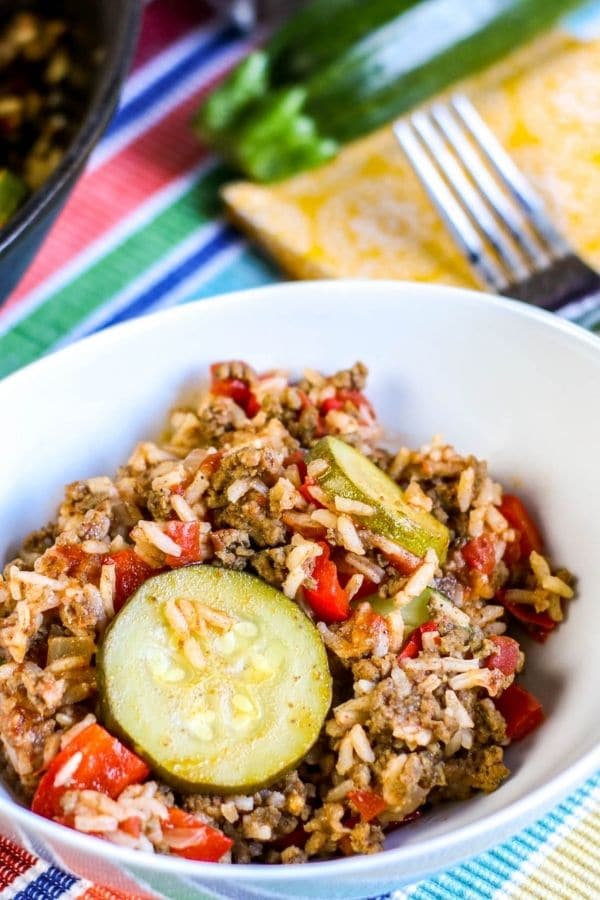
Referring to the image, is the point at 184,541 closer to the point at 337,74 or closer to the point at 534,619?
the point at 534,619

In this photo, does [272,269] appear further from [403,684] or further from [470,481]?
[403,684]

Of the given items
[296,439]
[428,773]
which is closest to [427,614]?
[428,773]

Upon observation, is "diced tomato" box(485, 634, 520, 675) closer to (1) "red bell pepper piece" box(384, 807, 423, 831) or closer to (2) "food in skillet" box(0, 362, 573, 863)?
(2) "food in skillet" box(0, 362, 573, 863)

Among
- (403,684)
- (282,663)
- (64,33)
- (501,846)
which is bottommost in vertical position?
(501,846)

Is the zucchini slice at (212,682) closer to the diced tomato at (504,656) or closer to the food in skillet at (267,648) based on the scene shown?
the food in skillet at (267,648)

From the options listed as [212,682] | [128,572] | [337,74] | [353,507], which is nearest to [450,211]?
[337,74]
